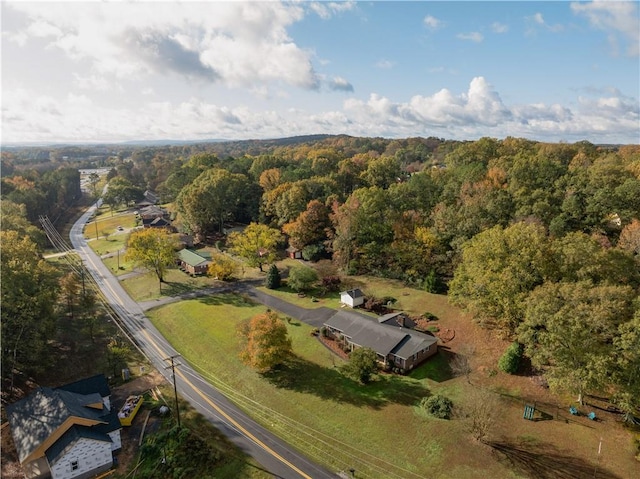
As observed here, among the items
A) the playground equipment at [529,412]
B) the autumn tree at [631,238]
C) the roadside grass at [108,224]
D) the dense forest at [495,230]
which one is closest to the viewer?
the dense forest at [495,230]

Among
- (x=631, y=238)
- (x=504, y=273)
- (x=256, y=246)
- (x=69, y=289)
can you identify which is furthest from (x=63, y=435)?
(x=631, y=238)

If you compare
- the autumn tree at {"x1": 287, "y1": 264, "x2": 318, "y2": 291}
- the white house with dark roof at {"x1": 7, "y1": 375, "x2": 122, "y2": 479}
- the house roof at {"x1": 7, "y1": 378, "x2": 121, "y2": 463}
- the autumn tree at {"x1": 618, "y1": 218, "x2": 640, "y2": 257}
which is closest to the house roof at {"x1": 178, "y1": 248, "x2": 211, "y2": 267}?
the autumn tree at {"x1": 287, "y1": 264, "x2": 318, "y2": 291}

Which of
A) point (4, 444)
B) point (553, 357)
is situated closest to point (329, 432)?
point (553, 357)

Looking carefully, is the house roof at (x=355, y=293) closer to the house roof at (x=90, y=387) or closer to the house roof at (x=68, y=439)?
the house roof at (x=90, y=387)

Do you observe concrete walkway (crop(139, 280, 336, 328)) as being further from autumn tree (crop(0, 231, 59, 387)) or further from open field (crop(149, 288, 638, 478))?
autumn tree (crop(0, 231, 59, 387))

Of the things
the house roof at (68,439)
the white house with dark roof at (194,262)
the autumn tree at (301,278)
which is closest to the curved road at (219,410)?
the house roof at (68,439)

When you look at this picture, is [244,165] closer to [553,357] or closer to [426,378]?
[426,378]

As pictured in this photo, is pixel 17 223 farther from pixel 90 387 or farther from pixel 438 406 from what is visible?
pixel 438 406
